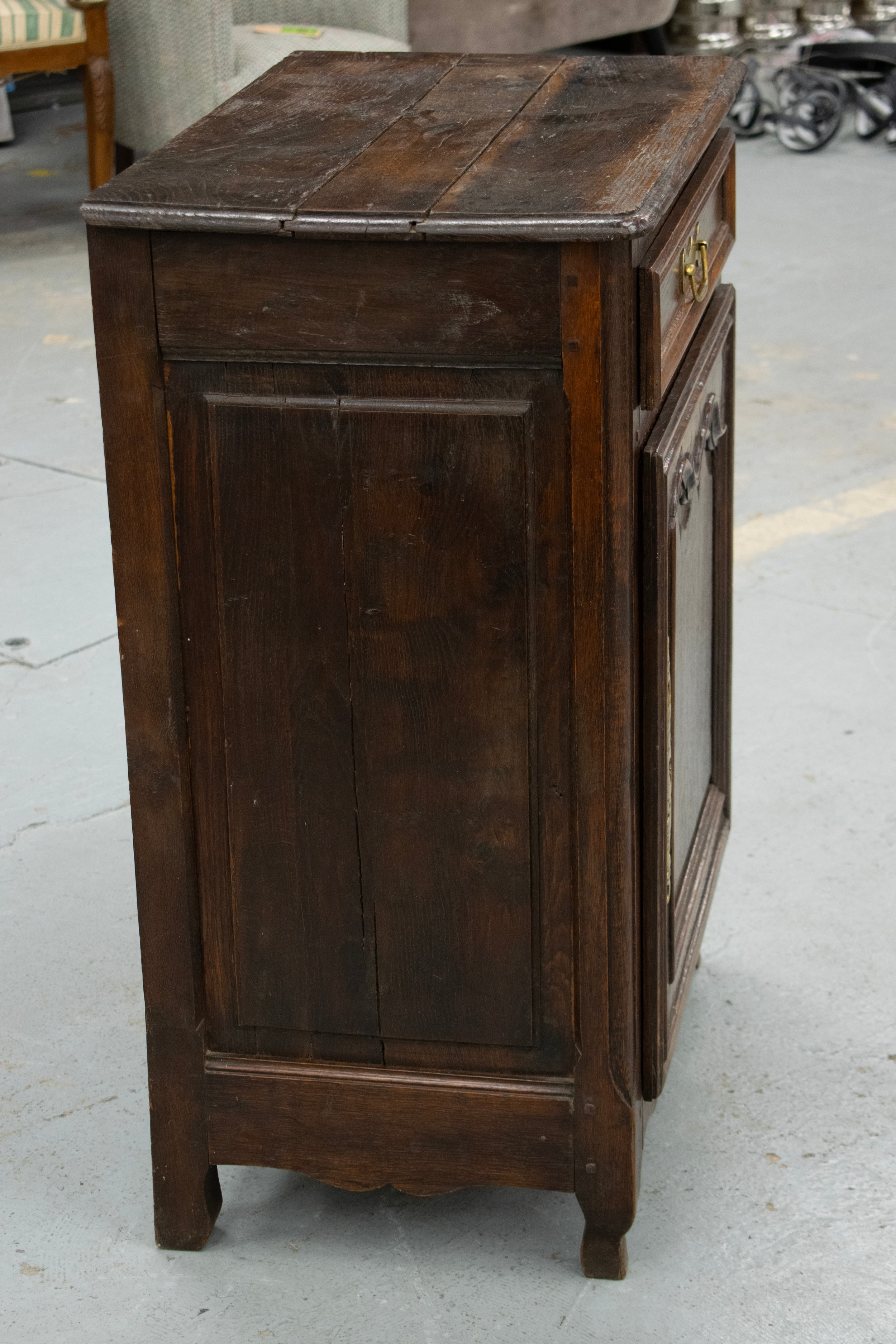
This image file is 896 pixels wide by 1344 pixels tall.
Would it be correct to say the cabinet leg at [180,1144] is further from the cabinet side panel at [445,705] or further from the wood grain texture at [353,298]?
the wood grain texture at [353,298]

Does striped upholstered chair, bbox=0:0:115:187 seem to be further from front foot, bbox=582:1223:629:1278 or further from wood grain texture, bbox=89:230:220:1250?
front foot, bbox=582:1223:629:1278

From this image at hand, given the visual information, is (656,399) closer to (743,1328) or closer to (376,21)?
(743,1328)

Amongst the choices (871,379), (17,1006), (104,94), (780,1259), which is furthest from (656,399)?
(104,94)

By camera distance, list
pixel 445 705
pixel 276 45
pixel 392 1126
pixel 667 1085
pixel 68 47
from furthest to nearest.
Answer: pixel 68 47
pixel 276 45
pixel 667 1085
pixel 392 1126
pixel 445 705

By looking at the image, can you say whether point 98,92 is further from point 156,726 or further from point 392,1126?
point 392,1126

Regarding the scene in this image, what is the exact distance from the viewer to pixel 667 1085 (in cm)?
186

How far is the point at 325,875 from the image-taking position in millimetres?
1501

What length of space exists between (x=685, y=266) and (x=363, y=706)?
0.49m

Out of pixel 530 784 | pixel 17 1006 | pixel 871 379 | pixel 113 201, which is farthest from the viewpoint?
pixel 871 379

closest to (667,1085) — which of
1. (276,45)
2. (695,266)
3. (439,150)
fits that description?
(695,266)

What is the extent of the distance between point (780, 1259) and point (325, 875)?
0.59 meters

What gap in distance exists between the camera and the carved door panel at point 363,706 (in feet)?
4.48

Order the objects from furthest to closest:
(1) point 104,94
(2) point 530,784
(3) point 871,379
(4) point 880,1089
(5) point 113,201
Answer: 1. (1) point 104,94
2. (3) point 871,379
3. (4) point 880,1089
4. (2) point 530,784
5. (5) point 113,201

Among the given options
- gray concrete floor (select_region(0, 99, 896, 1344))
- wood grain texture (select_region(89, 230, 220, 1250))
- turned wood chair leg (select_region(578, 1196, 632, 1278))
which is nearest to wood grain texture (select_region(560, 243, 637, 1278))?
turned wood chair leg (select_region(578, 1196, 632, 1278))
